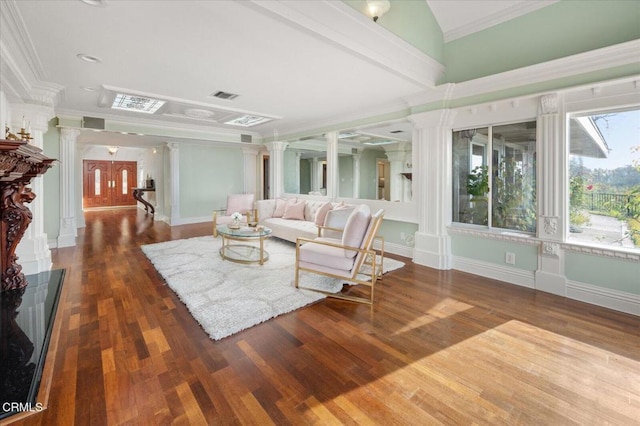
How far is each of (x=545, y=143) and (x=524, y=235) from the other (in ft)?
3.50

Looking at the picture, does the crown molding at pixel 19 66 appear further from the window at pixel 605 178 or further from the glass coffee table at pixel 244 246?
the window at pixel 605 178

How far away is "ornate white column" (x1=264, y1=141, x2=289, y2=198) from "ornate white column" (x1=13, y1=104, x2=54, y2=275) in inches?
170

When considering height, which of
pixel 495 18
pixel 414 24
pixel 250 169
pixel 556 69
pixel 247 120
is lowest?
pixel 250 169

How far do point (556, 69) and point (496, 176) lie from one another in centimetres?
129

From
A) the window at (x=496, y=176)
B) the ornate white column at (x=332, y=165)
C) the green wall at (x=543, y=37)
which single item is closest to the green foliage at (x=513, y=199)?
the window at (x=496, y=176)

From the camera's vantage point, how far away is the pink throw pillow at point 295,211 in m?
5.94

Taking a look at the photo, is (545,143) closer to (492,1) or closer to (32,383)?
(492,1)

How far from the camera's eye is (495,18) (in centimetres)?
357

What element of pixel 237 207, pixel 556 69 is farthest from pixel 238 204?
pixel 556 69

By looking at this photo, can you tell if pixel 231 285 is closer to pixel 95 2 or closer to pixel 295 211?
pixel 95 2

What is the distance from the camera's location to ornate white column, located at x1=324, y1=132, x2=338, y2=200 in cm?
601

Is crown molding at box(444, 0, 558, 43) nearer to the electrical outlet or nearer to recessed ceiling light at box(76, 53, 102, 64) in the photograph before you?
the electrical outlet

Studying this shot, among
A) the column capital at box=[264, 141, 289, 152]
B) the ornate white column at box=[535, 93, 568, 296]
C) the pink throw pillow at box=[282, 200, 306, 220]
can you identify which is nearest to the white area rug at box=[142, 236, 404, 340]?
the pink throw pillow at box=[282, 200, 306, 220]

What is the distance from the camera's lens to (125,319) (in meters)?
2.63
